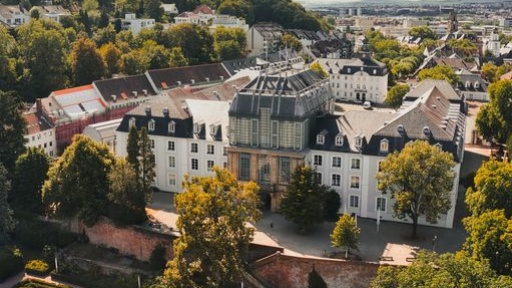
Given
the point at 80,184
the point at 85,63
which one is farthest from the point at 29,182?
the point at 85,63

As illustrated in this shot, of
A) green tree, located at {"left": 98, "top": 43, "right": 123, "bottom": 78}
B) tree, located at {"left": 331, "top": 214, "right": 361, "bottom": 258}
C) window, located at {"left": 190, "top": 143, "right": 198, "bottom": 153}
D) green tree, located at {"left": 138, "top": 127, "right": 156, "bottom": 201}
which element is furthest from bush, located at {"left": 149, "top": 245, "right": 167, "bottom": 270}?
green tree, located at {"left": 98, "top": 43, "right": 123, "bottom": 78}

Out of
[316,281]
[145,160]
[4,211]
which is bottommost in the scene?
[316,281]

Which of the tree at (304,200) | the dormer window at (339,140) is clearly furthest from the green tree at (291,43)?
the tree at (304,200)

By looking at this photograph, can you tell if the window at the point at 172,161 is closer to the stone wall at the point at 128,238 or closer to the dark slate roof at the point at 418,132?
the stone wall at the point at 128,238

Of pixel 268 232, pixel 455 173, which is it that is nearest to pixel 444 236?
pixel 455 173

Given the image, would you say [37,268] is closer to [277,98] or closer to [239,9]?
[277,98]

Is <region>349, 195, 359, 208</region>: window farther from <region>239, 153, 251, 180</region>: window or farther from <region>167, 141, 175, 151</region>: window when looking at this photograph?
<region>167, 141, 175, 151</region>: window
